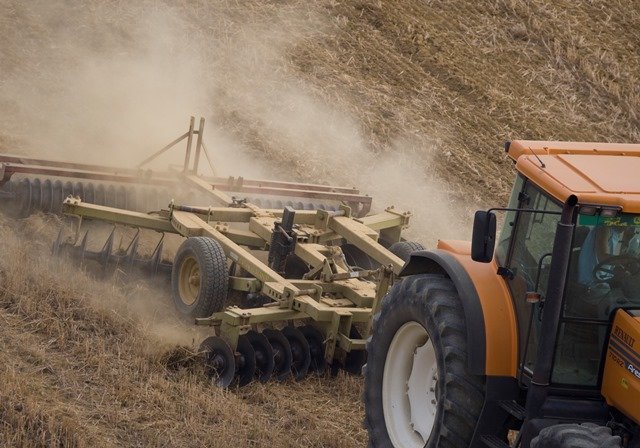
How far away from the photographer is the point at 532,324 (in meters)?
5.26

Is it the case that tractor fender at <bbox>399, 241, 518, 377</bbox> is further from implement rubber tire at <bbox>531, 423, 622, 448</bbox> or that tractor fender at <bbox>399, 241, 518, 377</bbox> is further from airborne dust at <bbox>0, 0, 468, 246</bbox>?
airborne dust at <bbox>0, 0, 468, 246</bbox>

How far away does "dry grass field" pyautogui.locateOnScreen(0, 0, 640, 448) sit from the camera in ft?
22.9

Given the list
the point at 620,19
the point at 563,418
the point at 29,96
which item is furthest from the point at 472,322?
the point at 620,19

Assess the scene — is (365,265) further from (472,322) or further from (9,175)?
(472,322)

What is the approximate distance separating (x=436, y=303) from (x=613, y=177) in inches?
42.1

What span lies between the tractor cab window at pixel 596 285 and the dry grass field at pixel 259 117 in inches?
78.7

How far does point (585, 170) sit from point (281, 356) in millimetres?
2942

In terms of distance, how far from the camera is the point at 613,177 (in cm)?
534

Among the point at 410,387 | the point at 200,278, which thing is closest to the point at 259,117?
the point at 200,278

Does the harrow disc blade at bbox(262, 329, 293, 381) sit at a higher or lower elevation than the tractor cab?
lower

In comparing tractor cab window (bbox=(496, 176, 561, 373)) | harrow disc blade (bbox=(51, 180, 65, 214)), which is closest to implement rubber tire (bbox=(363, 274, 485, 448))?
tractor cab window (bbox=(496, 176, 561, 373))

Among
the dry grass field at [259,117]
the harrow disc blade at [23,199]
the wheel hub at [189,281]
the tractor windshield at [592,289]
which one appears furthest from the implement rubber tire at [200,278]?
the tractor windshield at [592,289]

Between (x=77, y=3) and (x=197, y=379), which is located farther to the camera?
(x=77, y=3)

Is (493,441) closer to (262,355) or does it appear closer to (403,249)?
(262,355)
